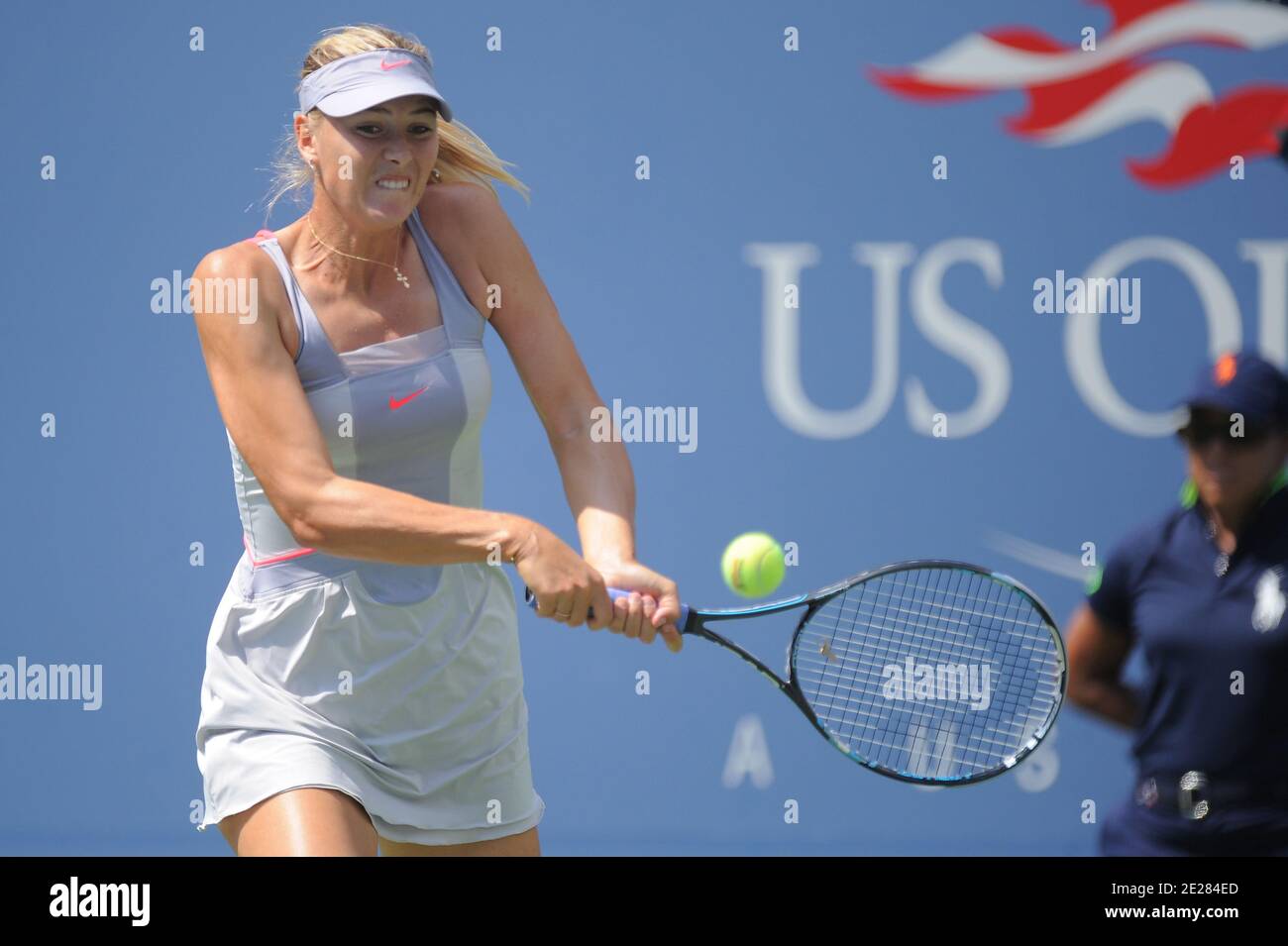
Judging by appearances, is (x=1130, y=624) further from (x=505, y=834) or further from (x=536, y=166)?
(x=536, y=166)

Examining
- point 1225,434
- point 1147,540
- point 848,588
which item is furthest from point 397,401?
point 1225,434

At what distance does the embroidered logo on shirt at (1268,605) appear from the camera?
283 cm

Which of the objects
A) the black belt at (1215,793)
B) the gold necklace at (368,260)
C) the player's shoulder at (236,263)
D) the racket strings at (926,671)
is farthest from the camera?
the racket strings at (926,671)

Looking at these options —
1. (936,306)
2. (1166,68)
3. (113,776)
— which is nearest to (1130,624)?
(936,306)

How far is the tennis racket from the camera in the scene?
271 centimetres

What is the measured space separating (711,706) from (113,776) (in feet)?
5.47

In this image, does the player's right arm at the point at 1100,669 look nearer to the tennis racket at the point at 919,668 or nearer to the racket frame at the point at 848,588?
the tennis racket at the point at 919,668

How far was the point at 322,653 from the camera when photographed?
2.46 m

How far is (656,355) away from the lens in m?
4.90

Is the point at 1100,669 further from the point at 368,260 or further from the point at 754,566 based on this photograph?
the point at 368,260

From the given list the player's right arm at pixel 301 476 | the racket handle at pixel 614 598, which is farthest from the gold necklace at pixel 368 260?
the racket handle at pixel 614 598

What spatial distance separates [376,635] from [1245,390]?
62.1 inches

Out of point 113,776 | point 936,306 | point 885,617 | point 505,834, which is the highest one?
point 936,306

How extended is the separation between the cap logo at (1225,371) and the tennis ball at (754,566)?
0.89 metres
